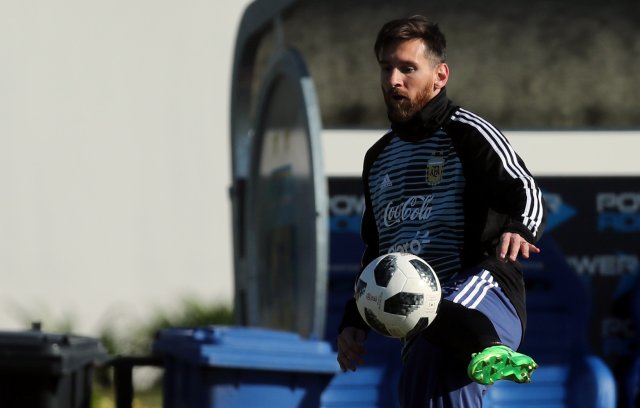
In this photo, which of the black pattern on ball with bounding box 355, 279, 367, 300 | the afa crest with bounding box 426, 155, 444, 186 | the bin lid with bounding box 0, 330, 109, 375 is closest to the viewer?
the black pattern on ball with bounding box 355, 279, 367, 300

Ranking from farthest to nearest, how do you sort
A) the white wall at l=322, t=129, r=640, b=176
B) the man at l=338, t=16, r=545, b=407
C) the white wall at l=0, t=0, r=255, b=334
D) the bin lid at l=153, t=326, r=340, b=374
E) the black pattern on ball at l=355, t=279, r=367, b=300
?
1. the white wall at l=0, t=0, r=255, b=334
2. the white wall at l=322, t=129, r=640, b=176
3. the bin lid at l=153, t=326, r=340, b=374
4. the black pattern on ball at l=355, t=279, r=367, b=300
5. the man at l=338, t=16, r=545, b=407

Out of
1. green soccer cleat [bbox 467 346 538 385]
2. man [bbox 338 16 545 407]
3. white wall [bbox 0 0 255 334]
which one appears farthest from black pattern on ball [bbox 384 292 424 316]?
white wall [bbox 0 0 255 334]

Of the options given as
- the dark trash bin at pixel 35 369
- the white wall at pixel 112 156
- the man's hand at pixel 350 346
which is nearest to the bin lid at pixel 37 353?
the dark trash bin at pixel 35 369

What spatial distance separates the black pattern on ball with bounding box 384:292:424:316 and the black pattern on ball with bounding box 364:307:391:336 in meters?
0.09

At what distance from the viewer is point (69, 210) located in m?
12.5

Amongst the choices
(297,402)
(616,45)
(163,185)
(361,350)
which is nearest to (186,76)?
(163,185)

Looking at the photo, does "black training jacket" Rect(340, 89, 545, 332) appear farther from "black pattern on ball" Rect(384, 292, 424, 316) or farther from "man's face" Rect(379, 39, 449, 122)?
"black pattern on ball" Rect(384, 292, 424, 316)

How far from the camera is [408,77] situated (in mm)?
4672

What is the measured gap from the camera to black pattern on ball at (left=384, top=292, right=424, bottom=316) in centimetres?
440

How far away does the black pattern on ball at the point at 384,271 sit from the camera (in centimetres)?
447

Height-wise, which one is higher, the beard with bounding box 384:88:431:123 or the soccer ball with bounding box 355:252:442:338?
the beard with bounding box 384:88:431:123

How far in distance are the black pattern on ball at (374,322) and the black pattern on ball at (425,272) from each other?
0.66 ft

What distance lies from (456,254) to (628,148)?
290 inches

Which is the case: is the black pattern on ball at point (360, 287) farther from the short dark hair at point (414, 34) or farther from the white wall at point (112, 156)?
the white wall at point (112, 156)
